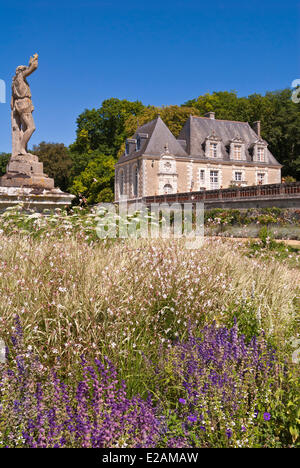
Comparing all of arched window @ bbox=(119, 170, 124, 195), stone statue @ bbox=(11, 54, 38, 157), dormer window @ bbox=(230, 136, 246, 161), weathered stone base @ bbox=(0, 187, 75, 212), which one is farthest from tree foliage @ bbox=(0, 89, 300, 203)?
weathered stone base @ bbox=(0, 187, 75, 212)

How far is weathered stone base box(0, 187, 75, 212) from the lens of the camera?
316 inches

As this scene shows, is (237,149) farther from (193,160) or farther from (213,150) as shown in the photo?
(193,160)

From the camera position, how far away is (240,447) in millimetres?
2066

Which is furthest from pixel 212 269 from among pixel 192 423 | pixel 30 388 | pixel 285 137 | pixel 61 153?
pixel 61 153

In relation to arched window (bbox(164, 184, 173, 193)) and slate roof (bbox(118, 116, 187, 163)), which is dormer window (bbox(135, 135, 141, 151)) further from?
arched window (bbox(164, 184, 173, 193))

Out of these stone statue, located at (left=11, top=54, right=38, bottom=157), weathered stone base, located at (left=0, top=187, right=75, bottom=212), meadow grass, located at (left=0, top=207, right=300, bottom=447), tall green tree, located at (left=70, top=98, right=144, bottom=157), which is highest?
tall green tree, located at (left=70, top=98, right=144, bottom=157)

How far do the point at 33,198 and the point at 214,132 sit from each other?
30417 millimetres

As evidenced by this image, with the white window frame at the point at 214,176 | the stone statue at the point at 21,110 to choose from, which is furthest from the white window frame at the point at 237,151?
the stone statue at the point at 21,110

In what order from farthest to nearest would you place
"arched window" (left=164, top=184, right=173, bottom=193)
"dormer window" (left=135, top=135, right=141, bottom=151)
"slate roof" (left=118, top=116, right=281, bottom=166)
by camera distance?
1. "dormer window" (left=135, top=135, right=141, bottom=151)
2. "arched window" (left=164, top=184, right=173, bottom=193)
3. "slate roof" (left=118, top=116, right=281, bottom=166)

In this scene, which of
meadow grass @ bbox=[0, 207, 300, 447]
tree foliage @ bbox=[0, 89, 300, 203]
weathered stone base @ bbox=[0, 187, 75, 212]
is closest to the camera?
meadow grass @ bbox=[0, 207, 300, 447]

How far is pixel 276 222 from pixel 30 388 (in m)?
15.0

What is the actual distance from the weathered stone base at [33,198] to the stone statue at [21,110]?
1.13m

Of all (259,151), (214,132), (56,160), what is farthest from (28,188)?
(56,160)

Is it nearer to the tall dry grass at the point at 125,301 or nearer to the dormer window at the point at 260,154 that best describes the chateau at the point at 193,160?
the dormer window at the point at 260,154
